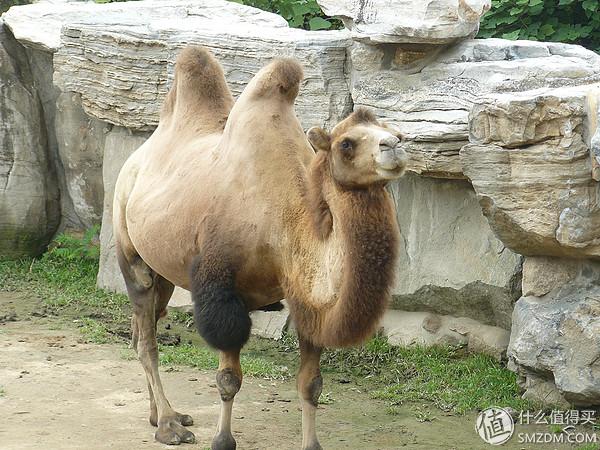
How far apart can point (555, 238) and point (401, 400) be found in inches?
56.6

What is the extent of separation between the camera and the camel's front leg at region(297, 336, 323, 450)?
17.4 ft

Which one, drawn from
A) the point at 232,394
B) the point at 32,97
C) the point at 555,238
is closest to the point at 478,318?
the point at 555,238

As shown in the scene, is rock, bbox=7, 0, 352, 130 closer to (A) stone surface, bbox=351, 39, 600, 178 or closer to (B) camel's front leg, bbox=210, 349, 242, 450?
(A) stone surface, bbox=351, 39, 600, 178

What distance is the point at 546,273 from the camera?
5.94 metres

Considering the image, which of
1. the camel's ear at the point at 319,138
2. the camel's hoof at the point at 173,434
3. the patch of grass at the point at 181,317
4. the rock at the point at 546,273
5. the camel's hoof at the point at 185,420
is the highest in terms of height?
the camel's ear at the point at 319,138

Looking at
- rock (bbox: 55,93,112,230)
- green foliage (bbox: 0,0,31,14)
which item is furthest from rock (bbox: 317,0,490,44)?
green foliage (bbox: 0,0,31,14)

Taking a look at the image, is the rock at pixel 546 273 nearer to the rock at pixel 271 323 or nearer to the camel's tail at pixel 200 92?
the camel's tail at pixel 200 92

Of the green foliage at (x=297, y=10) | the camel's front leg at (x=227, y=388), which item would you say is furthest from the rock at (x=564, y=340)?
the green foliage at (x=297, y=10)

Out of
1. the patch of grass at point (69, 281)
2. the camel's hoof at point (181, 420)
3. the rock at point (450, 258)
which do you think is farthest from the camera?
the patch of grass at point (69, 281)

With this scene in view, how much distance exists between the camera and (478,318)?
22.6 feet

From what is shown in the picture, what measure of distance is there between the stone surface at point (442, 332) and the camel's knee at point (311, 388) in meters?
1.78

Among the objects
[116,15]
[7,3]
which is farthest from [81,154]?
[7,3]

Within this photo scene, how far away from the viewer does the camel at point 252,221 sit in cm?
449

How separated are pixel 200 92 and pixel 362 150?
1.82m
